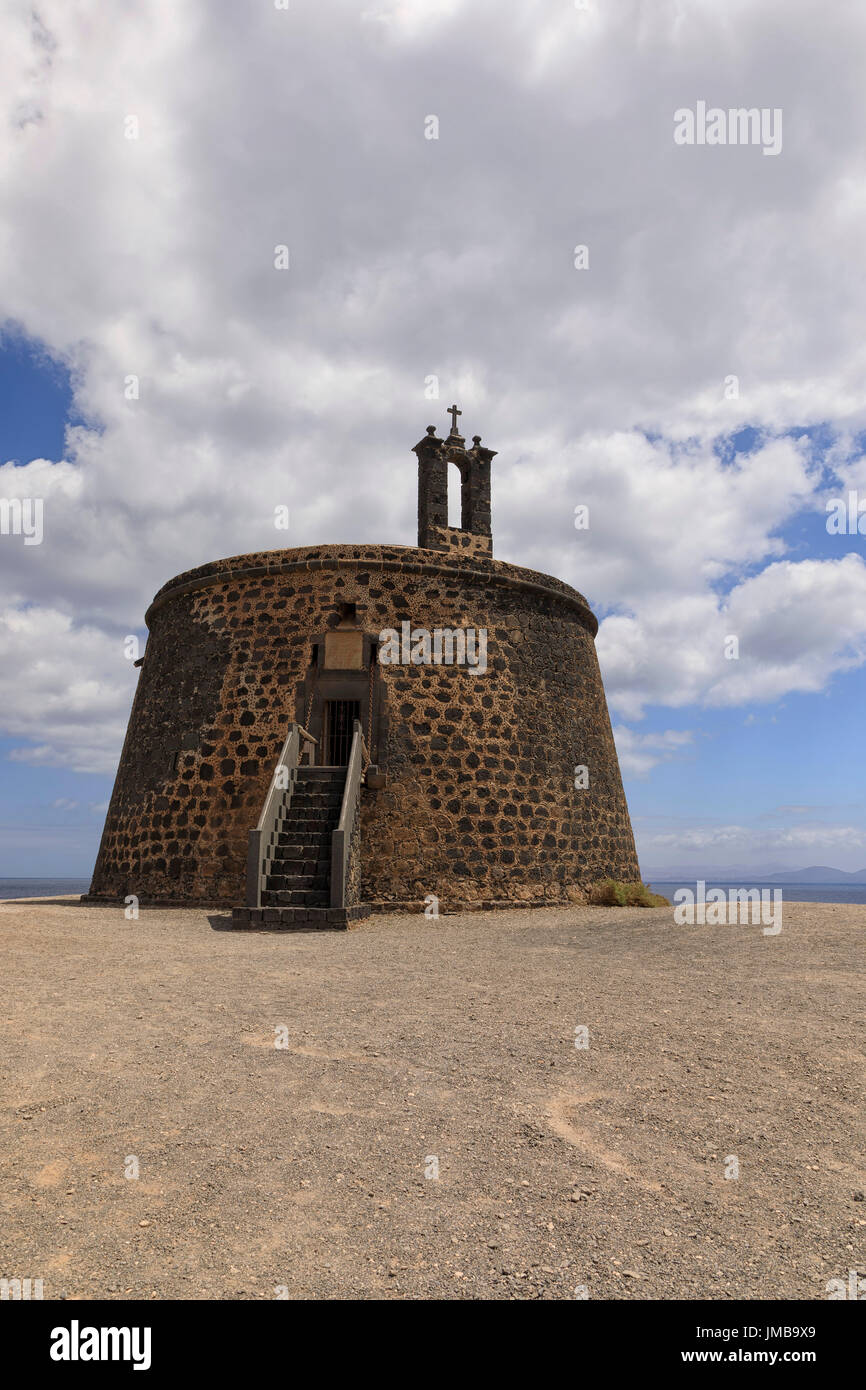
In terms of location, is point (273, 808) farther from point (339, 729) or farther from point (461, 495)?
point (461, 495)

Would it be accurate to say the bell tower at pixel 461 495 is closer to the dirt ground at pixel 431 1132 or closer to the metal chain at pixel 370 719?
the metal chain at pixel 370 719

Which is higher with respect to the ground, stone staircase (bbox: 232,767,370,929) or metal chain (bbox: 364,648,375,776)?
metal chain (bbox: 364,648,375,776)

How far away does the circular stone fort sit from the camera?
13.6m

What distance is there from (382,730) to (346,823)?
2.77 meters

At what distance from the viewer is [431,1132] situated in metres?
3.77

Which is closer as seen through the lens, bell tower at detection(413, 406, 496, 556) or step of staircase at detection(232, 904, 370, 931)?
step of staircase at detection(232, 904, 370, 931)

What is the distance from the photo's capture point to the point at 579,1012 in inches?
Answer: 228

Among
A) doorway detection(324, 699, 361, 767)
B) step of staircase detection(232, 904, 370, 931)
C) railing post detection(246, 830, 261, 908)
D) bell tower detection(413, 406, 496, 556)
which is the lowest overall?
step of staircase detection(232, 904, 370, 931)

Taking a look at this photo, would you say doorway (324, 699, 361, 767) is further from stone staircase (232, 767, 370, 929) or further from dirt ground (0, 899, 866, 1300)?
dirt ground (0, 899, 866, 1300)

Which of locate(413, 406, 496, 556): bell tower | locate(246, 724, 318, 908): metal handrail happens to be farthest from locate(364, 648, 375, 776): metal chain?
locate(413, 406, 496, 556): bell tower

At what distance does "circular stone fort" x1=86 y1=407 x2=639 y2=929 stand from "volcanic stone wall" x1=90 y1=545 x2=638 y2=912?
0.04 metres

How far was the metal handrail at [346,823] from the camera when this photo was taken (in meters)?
10.9

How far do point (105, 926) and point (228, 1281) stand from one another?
8.31 meters
